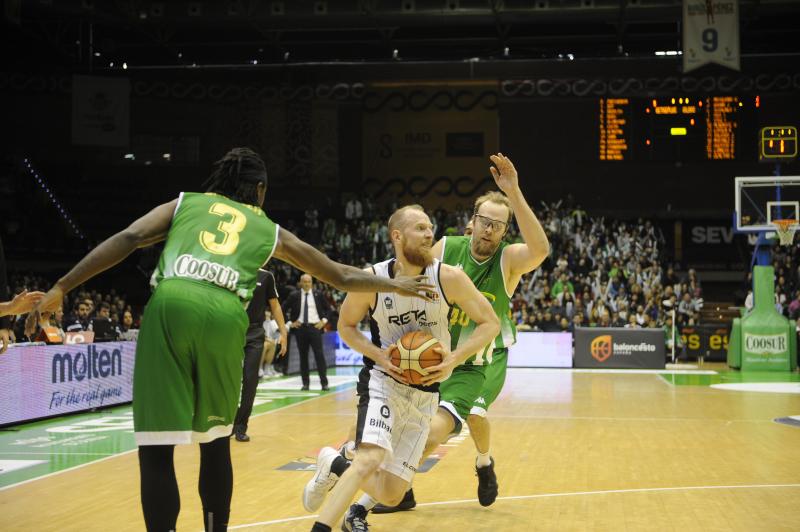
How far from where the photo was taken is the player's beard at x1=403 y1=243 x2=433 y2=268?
15.5ft

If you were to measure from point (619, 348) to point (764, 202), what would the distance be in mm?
4784

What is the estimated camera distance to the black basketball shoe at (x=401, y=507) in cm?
601

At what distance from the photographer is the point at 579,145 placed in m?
31.9

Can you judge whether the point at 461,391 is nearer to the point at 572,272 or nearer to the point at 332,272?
the point at 332,272

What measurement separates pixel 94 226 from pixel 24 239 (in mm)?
2862

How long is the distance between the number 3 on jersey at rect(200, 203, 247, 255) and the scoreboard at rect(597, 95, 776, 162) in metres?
23.9

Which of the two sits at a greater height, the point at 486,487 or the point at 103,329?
the point at 103,329

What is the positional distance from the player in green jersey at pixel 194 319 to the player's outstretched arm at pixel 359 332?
70cm

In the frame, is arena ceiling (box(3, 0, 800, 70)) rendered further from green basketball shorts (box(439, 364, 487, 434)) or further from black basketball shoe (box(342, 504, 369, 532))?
black basketball shoe (box(342, 504, 369, 532))

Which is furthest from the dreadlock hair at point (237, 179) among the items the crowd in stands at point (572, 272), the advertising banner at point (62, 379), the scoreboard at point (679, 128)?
the scoreboard at point (679, 128)

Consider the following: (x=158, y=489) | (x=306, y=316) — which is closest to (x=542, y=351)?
(x=306, y=316)

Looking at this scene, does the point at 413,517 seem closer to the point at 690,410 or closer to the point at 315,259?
the point at 315,259

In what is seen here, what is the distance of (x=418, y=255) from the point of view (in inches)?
186

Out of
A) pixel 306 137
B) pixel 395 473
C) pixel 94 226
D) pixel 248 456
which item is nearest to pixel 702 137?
pixel 306 137
